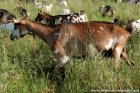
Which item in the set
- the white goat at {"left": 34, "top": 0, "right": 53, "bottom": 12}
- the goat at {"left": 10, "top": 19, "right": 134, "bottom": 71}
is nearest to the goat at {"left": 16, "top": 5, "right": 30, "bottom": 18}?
the white goat at {"left": 34, "top": 0, "right": 53, "bottom": 12}

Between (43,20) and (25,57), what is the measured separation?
20.2 feet

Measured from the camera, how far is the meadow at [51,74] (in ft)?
27.4

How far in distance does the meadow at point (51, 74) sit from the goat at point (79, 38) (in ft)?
0.99

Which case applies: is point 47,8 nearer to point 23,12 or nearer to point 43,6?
point 43,6

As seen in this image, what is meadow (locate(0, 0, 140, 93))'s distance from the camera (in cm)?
835

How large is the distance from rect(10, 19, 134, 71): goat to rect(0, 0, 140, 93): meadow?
301 millimetres

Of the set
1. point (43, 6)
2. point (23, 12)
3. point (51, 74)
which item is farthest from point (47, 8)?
point (51, 74)

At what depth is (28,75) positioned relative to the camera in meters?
9.27

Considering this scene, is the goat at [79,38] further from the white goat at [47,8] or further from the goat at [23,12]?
the white goat at [47,8]

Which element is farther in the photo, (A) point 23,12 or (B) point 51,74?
(A) point 23,12

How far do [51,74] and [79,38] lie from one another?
103 cm

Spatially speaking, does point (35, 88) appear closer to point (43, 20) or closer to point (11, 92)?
point (11, 92)

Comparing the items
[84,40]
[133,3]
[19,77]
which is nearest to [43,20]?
[84,40]

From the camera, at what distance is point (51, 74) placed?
31.3 ft
